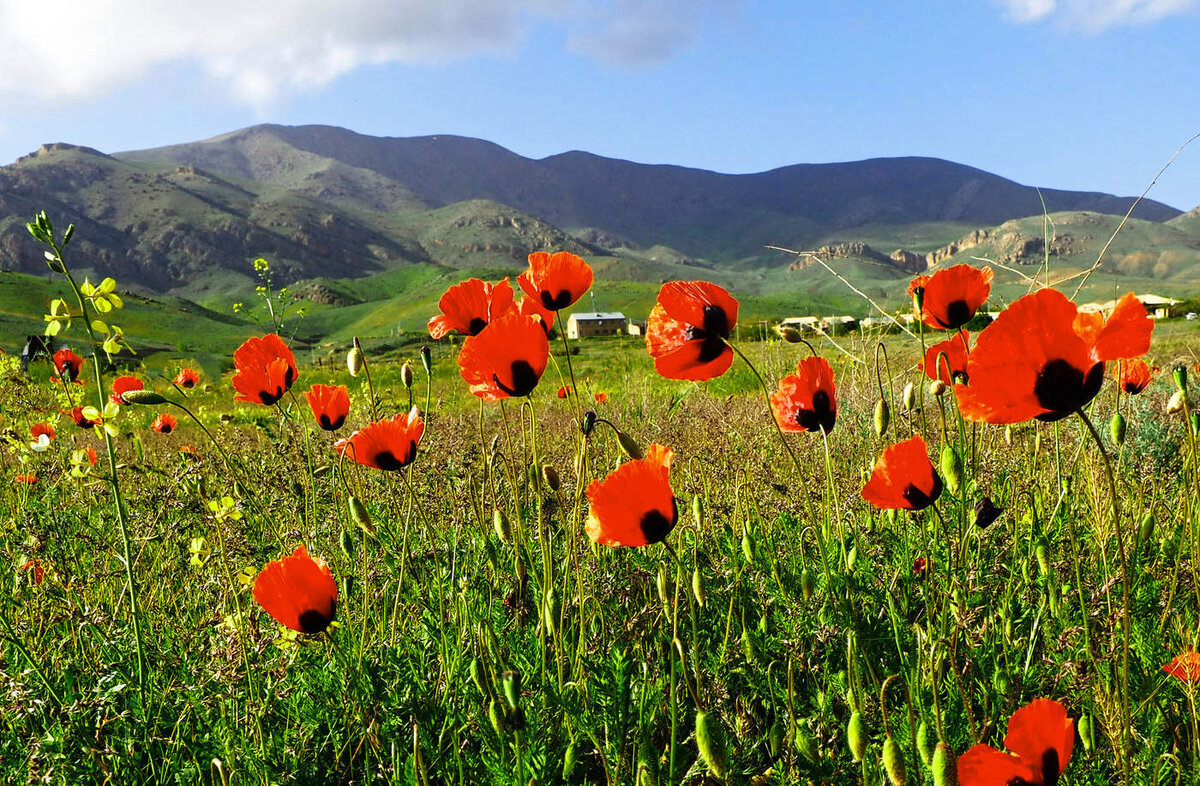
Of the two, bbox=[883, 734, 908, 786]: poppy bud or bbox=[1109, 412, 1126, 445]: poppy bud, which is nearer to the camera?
bbox=[883, 734, 908, 786]: poppy bud

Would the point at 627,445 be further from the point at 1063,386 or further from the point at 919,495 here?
the point at 1063,386

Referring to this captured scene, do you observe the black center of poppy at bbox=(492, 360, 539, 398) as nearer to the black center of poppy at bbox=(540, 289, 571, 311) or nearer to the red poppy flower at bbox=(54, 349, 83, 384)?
the black center of poppy at bbox=(540, 289, 571, 311)

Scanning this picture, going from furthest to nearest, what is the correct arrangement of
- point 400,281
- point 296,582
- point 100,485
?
point 400,281 < point 100,485 < point 296,582

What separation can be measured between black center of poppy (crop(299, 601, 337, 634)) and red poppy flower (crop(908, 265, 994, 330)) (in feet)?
5.73

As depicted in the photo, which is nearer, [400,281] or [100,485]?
[100,485]

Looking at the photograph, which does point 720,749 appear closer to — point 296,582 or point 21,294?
point 296,582

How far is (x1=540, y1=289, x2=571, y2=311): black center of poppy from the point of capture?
2.23 metres

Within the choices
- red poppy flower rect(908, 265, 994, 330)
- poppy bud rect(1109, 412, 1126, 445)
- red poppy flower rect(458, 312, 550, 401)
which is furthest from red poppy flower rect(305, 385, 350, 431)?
poppy bud rect(1109, 412, 1126, 445)

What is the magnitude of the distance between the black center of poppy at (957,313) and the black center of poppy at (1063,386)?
3.35 ft

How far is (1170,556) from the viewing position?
2.72 metres

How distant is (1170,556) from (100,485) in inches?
195

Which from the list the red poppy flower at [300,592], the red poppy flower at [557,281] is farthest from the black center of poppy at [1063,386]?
the red poppy flower at [300,592]

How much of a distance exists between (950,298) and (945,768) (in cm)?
149

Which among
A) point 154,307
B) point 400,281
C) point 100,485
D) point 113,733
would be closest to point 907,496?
point 113,733
